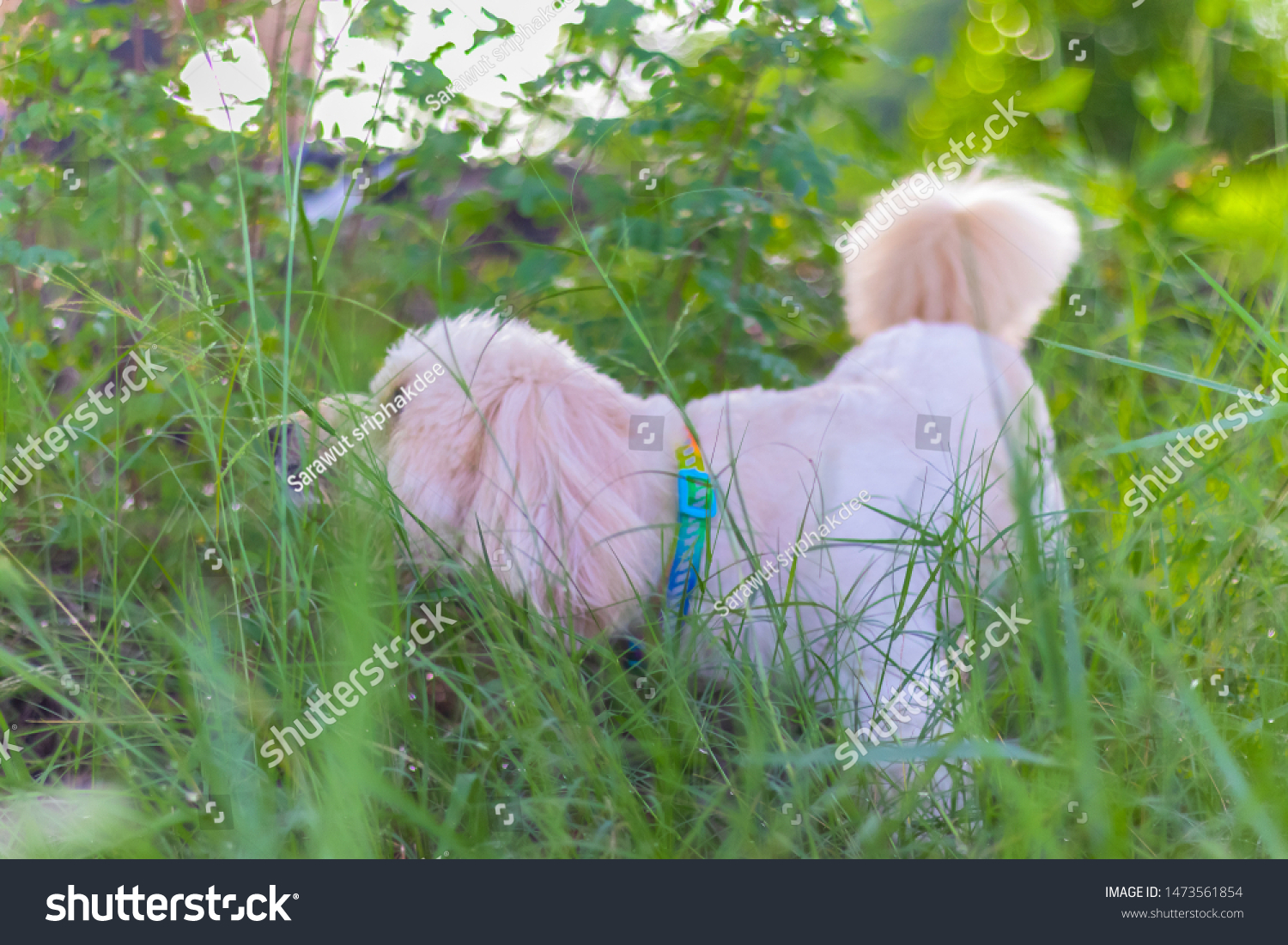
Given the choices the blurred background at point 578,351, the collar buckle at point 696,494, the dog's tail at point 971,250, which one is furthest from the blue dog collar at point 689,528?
the dog's tail at point 971,250

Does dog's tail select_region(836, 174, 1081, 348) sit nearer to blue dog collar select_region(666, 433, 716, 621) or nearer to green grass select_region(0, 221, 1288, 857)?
green grass select_region(0, 221, 1288, 857)

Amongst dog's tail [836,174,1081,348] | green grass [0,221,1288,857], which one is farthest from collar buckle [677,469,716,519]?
dog's tail [836,174,1081,348]

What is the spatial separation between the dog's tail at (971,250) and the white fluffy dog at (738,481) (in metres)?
0.15

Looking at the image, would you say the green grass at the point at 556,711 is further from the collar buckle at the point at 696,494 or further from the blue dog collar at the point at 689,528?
the collar buckle at the point at 696,494

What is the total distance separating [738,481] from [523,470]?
0.42 m

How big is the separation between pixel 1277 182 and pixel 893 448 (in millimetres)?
1455

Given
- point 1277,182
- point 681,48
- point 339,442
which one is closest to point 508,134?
point 681,48

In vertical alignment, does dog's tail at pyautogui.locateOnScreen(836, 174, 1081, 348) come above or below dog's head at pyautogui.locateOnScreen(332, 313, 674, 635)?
above

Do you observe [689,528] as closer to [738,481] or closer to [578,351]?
[738,481]

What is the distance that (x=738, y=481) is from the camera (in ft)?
5.29

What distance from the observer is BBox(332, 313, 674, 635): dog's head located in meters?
1.42

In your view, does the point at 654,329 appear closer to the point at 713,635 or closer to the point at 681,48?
the point at 681,48

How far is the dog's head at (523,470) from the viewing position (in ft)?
4.65

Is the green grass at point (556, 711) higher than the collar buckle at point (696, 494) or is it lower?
lower
